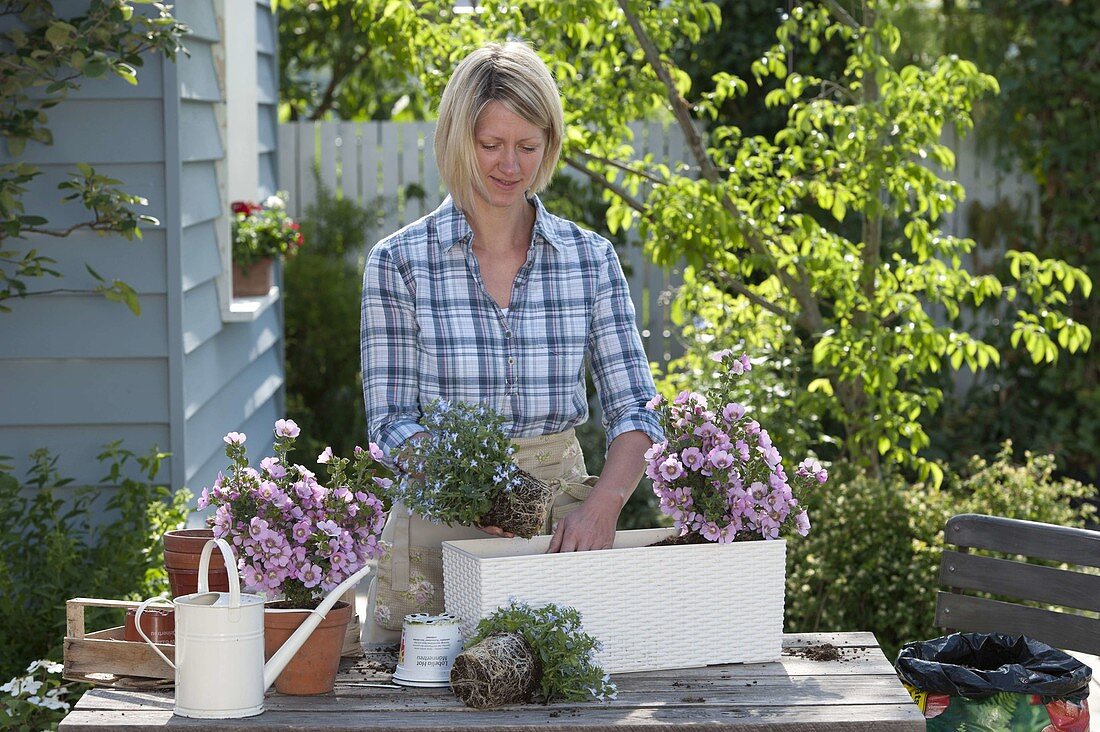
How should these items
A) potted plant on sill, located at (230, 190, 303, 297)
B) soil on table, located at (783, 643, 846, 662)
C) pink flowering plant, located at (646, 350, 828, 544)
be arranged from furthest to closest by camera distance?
1. potted plant on sill, located at (230, 190, 303, 297)
2. soil on table, located at (783, 643, 846, 662)
3. pink flowering plant, located at (646, 350, 828, 544)

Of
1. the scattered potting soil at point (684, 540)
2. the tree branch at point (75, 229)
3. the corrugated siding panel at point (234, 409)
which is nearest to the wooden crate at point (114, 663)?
the scattered potting soil at point (684, 540)

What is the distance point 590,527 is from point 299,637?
44 cm

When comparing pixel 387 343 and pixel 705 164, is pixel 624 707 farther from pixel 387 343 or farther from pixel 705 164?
pixel 705 164

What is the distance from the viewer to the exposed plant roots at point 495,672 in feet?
5.46

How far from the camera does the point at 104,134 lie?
10.5 feet

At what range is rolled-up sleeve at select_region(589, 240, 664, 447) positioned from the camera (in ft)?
7.00

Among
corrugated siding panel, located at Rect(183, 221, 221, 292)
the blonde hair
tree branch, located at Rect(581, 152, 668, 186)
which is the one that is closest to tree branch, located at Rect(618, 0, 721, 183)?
tree branch, located at Rect(581, 152, 668, 186)

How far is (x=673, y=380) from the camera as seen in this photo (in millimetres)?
4797

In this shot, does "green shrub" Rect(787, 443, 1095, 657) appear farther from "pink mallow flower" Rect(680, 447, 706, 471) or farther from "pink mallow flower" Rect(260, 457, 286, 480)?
"pink mallow flower" Rect(260, 457, 286, 480)

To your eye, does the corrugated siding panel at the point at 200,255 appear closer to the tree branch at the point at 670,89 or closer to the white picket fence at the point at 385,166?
the tree branch at the point at 670,89

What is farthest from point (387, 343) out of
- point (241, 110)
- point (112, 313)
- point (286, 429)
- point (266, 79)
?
point (266, 79)

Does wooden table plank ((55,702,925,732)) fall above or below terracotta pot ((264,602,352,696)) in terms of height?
below

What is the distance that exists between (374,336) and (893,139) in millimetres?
2339

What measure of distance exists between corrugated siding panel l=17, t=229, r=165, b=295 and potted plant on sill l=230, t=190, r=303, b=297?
3.83ft
